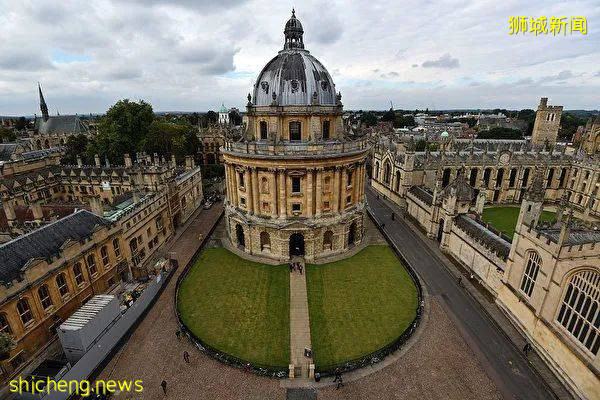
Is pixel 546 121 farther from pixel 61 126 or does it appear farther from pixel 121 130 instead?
pixel 61 126

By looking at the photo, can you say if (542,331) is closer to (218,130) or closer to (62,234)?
(62,234)

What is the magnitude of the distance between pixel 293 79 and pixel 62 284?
Answer: 31.4m

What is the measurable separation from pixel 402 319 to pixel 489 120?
202 metres

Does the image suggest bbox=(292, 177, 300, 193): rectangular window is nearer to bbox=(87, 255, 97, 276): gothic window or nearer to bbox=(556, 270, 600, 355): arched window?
bbox=(87, 255, 97, 276): gothic window

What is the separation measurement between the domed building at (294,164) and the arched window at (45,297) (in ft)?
66.6

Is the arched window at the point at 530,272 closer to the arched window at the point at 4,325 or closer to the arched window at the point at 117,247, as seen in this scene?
the arched window at the point at 117,247

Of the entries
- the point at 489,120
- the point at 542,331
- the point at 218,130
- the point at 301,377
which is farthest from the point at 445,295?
the point at 489,120

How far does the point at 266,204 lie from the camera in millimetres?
38844

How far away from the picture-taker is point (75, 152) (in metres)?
76.4

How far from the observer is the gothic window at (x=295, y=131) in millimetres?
37750

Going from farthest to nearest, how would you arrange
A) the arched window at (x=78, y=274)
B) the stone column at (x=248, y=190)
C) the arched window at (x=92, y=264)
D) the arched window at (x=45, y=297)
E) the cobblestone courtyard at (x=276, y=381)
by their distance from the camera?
the stone column at (x=248, y=190) < the arched window at (x=92, y=264) < the arched window at (x=78, y=274) < the arched window at (x=45, y=297) < the cobblestone courtyard at (x=276, y=381)

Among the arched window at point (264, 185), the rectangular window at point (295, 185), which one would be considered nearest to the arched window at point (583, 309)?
the rectangular window at point (295, 185)

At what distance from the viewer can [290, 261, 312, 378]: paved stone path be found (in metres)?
24.4

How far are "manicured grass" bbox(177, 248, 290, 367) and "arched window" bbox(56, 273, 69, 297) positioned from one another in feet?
31.7
